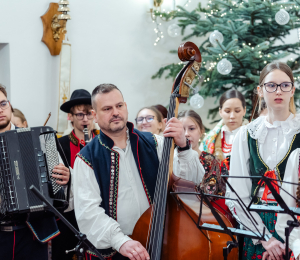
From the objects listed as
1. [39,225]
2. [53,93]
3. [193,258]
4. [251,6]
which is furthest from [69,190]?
[251,6]

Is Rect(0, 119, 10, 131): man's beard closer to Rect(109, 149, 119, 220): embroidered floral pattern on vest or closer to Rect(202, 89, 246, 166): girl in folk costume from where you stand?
Rect(109, 149, 119, 220): embroidered floral pattern on vest

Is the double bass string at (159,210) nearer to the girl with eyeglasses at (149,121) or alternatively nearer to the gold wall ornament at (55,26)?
the girl with eyeglasses at (149,121)

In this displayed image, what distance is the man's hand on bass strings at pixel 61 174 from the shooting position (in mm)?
2207

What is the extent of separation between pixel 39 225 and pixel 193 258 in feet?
3.19

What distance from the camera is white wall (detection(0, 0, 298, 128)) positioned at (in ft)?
14.4

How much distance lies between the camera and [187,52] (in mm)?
2031

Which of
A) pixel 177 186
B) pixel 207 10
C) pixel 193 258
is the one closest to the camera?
pixel 193 258

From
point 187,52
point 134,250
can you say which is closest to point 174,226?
point 134,250

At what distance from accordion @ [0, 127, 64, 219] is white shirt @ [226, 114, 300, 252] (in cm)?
101

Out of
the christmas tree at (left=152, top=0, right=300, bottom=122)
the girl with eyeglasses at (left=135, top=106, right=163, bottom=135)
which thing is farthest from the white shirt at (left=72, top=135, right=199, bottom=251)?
the christmas tree at (left=152, top=0, right=300, bottom=122)

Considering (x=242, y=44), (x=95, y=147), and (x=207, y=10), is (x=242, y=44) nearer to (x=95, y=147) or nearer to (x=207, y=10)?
(x=207, y=10)

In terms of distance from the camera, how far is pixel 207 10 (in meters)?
4.93

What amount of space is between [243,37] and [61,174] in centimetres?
328

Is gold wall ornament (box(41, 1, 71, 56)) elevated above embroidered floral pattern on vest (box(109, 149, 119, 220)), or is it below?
above
